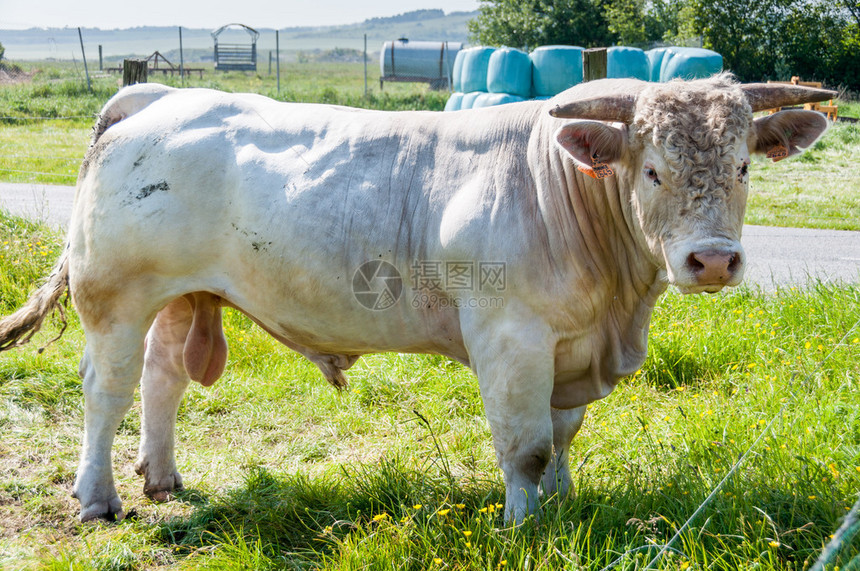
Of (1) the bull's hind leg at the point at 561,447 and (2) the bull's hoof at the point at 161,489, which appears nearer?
(1) the bull's hind leg at the point at 561,447

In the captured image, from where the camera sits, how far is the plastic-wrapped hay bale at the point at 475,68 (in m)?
14.9

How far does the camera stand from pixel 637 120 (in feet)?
9.11

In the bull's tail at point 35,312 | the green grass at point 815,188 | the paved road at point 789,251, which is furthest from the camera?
the green grass at point 815,188

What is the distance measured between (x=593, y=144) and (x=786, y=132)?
0.81m

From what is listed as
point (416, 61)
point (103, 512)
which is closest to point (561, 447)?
point (103, 512)

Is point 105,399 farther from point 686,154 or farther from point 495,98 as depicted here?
point 495,98

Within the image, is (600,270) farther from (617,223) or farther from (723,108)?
(723,108)

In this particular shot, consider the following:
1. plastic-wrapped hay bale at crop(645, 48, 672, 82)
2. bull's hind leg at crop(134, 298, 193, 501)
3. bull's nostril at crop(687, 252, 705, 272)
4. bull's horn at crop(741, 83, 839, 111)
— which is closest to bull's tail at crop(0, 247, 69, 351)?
bull's hind leg at crop(134, 298, 193, 501)

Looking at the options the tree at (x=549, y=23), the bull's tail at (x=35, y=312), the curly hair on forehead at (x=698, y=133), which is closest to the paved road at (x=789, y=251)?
the curly hair on forehead at (x=698, y=133)

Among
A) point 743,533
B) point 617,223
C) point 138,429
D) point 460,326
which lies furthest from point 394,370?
point 743,533

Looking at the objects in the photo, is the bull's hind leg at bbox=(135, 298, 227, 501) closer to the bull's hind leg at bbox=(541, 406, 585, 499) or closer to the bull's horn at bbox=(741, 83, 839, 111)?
the bull's hind leg at bbox=(541, 406, 585, 499)

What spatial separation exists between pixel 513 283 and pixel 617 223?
0.52 m

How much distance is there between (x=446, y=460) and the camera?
3.80 meters

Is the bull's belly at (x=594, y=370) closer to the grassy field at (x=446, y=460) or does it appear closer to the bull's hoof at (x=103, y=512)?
the grassy field at (x=446, y=460)
